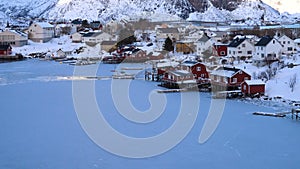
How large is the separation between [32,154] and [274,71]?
458 cm

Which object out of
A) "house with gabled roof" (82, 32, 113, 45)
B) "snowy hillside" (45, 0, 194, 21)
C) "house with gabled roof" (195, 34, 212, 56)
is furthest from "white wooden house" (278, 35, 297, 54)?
"snowy hillside" (45, 0, 194, 21)

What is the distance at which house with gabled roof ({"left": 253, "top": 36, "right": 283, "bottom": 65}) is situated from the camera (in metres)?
8.67

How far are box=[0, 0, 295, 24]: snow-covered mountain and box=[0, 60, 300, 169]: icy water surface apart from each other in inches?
659

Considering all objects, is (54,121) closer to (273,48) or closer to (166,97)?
(166,97)

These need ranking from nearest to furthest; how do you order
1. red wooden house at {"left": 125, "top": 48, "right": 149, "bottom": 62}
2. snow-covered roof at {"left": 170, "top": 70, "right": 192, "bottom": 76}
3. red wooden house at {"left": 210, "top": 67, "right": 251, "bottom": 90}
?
red wooden house at {"left": 210, "top": 67, "right": 251, "bottom": 90} < snow-covered roof at {"left": 170, "top": 70, "right": 192, "bottom": 76} < red wooden house at {"left": 125, "top": 48, "right": 149, "bottom": 62}

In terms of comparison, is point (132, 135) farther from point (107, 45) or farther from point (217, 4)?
point (217, 4)

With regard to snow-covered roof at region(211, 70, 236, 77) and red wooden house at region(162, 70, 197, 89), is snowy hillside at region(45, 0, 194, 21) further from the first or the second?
snow-covered roof at region(211, 70, 236, 77)

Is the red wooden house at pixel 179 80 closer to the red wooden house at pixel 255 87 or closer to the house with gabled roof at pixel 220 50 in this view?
the red wooden house at pixel 255 87

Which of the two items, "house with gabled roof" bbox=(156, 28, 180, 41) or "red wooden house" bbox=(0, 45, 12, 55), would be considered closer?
"red wooden house" bbox=(0, 45, 12, 55)

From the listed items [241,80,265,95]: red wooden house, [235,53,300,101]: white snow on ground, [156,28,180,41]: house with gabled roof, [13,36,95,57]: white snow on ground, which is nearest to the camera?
[235,53,300,101]: white snow on ground

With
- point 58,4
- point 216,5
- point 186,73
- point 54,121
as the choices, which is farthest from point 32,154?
point 58,4

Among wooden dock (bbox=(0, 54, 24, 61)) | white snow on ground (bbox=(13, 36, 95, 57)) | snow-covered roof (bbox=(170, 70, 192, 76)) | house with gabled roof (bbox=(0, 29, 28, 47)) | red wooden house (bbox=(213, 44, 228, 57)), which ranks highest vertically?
house with gabled roof (bbox=(0, 29, 28, 47))

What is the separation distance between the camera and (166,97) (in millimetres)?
6430

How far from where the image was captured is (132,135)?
4395mm
